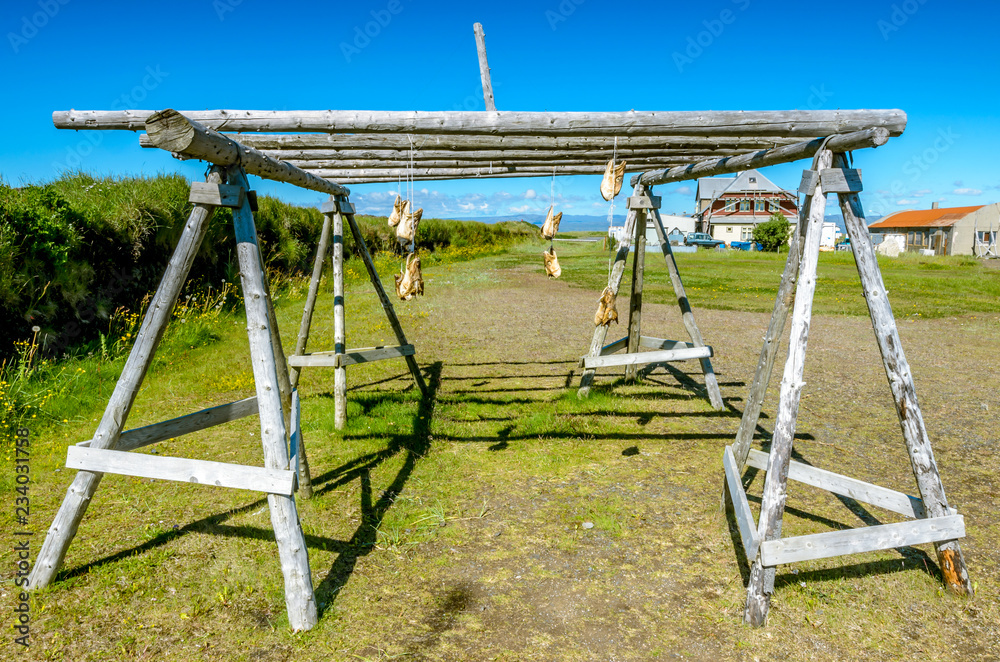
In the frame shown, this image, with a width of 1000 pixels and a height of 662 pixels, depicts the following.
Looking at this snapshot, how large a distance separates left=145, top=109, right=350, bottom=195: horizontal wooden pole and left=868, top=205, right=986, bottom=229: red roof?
70042mm

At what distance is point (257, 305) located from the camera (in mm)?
3570

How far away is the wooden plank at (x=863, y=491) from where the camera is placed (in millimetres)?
3748

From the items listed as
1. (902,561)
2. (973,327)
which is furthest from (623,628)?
(973,327)

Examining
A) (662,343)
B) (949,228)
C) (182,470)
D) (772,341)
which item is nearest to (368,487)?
→ (182,470)

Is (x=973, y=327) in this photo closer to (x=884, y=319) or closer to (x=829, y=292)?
(x=829, y=292)

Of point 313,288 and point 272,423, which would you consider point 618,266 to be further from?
point 272,423

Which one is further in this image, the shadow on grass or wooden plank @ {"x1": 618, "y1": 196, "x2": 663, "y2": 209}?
wooden plank @ {"x1": 618, "y1": 196, "x2": 663, "y2": 209}

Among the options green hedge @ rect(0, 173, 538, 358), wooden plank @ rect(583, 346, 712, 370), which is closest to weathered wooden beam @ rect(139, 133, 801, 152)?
wooden plank @ rect(583, 346, 712, 370)

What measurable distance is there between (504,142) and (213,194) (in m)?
2.16

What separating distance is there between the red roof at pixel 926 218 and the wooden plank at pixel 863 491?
6767 cm

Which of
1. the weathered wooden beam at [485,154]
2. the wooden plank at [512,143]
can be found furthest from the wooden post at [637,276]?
the wooden plank at [512,143]

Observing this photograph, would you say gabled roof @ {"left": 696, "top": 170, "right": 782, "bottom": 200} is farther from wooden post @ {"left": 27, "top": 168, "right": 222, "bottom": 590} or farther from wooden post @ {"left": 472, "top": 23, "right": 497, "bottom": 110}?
wooden post @ {"left": 27, "top": 168, "right": 222, "bottom": 590}

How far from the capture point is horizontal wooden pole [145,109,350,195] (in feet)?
10.1

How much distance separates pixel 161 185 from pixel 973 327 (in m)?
18.3
